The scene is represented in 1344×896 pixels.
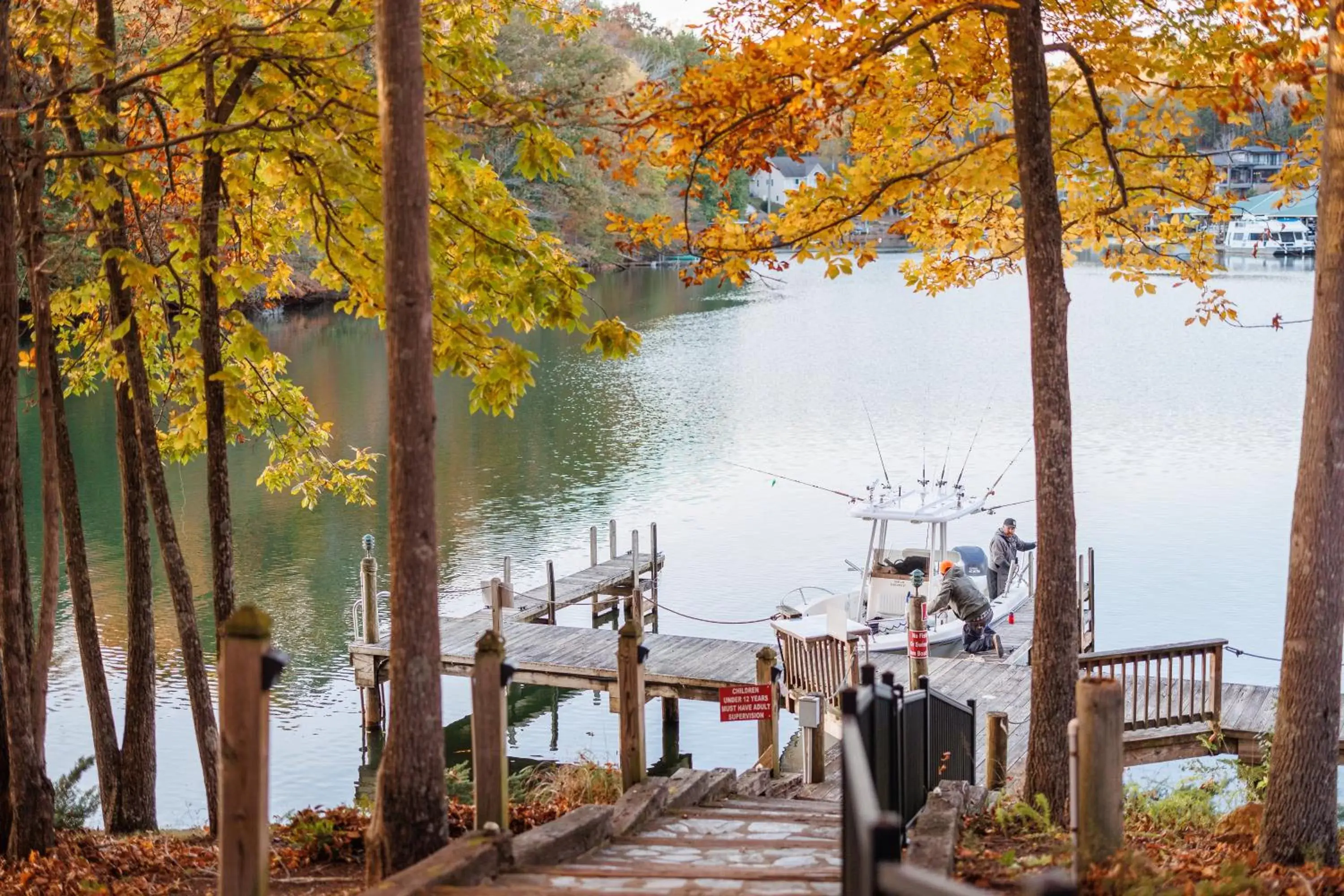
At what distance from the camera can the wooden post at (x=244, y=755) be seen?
451cm

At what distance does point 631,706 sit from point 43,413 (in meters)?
4.57

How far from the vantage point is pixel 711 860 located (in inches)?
252

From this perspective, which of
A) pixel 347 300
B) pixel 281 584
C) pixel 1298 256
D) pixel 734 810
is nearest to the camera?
pixel 734 810

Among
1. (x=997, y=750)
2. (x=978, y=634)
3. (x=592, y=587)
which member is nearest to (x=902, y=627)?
(x=978, y=634)

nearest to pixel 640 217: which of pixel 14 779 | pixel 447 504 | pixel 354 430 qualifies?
pixel 354 430

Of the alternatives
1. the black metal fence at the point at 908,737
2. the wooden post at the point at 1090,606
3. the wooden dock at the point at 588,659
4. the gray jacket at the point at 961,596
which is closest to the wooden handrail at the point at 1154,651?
the black metal fence at the point at 908,737

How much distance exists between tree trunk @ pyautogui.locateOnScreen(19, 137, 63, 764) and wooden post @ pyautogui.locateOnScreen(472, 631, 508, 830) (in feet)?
13.9

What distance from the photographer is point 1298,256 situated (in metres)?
102

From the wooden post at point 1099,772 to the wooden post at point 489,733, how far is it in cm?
229

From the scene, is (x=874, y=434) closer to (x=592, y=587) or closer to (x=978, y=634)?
(x=592, y=587)

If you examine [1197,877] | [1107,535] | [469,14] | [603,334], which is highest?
[469,14]

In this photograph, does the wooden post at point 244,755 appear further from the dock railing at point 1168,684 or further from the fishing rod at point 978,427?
the fishing rod at point 978,427

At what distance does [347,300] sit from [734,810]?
4519mm

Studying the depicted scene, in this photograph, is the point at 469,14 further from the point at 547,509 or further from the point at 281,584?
the point at 547,509
